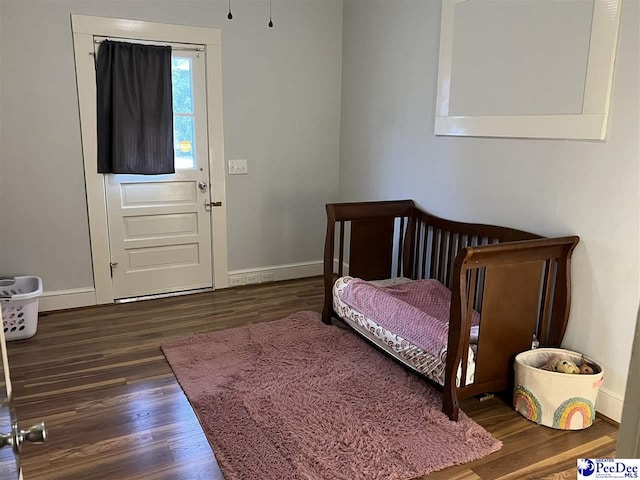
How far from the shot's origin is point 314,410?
240cm

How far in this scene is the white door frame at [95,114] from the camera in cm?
346

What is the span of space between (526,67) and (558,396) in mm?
1667

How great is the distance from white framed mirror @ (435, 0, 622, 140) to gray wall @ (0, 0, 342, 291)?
137 centimetres

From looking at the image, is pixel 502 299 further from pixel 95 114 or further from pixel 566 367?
pixel 95 114

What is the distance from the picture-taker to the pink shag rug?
6.67 feet

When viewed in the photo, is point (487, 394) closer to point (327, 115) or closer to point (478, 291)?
point (478, 291)

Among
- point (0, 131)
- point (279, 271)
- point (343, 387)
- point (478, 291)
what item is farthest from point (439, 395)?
point (0, 131)

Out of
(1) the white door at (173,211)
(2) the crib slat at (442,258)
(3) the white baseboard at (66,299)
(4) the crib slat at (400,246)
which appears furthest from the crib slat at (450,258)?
(3) the white baseboard at (66,299)

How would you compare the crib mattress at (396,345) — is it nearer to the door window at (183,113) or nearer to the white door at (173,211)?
the white door at (173,211)

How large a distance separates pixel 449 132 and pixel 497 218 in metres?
0.66

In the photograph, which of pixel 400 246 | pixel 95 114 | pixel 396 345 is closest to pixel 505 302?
pixel 396 345

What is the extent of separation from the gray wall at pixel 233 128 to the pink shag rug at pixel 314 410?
4.22 ft

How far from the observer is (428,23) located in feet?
11.0

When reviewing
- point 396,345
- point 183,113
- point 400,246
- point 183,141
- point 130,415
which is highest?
point 183,113
